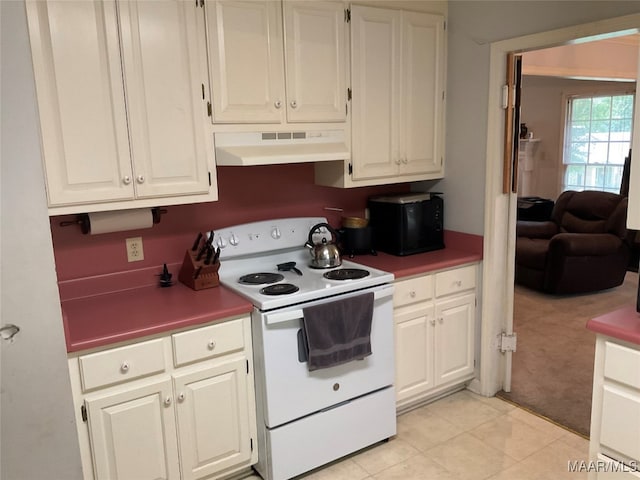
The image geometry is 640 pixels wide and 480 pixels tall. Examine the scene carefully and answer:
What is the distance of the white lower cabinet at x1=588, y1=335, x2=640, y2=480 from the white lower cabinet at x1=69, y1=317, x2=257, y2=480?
144 centimetres

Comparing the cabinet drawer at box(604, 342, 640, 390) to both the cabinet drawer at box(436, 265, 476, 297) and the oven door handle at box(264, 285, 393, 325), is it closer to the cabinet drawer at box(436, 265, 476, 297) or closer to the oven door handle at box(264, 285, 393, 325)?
the cabinet drawer at box(436, 265, 476, 297)

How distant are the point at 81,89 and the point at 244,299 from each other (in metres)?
1.10

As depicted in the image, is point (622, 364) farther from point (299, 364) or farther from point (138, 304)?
point (138, 304)

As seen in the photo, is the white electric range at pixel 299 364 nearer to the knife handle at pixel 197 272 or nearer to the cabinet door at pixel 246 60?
the knife handle at pixel 197 272

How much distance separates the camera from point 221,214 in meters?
2.79

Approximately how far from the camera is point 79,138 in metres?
2.06

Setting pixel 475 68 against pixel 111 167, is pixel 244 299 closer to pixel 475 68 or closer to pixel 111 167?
pixel 111 167

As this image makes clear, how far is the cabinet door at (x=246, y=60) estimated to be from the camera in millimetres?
2314

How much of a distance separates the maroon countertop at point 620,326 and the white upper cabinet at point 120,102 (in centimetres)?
174

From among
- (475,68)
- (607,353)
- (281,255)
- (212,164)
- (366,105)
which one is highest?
(475,68)

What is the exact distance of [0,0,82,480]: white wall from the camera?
0.74 m

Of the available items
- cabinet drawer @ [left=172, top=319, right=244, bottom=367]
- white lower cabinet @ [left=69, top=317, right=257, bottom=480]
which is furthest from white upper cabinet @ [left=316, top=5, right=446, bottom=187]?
white lower cabinet @ [left=69, top=317, right=257, bottom=480]

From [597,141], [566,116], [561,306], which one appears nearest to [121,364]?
[561,306]

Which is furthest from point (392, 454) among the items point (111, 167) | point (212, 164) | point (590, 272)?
point (590, 272)
